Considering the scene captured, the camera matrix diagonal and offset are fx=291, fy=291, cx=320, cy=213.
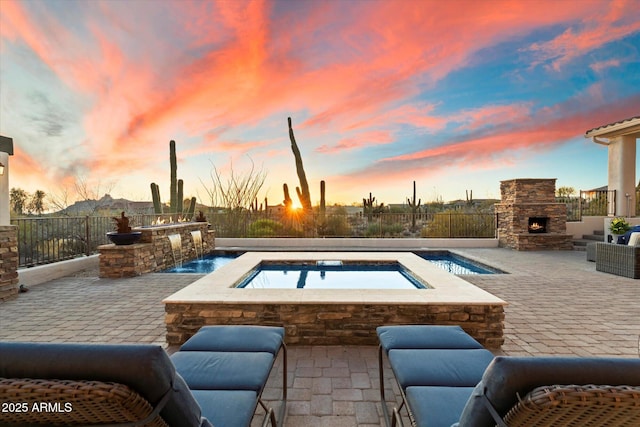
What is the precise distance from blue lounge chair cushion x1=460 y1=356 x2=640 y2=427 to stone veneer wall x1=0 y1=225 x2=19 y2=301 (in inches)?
253

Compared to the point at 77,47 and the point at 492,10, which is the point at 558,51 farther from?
the point at 77,47

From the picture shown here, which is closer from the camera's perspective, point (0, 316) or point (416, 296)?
point (416, 296)

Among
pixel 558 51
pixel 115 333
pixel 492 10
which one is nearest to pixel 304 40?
pixel 492 10

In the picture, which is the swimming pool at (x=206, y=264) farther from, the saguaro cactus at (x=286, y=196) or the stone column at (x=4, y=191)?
the saguaro cactus at (x=286, y=196)

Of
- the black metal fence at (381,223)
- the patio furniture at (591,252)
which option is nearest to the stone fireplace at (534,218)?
the black metal fence at (381,223)

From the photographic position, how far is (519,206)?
948 cm

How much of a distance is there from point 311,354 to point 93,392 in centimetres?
222

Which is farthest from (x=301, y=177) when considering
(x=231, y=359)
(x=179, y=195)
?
(x=231, y=359)

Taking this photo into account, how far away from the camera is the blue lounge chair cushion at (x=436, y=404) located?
1246 mm

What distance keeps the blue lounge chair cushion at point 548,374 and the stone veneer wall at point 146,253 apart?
6.64 metres

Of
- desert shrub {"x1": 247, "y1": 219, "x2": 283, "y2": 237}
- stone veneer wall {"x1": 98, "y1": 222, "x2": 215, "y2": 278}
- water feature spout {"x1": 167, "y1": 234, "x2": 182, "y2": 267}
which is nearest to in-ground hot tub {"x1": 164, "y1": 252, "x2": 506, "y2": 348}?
stone veneer wall {"x1": 98, "y1": 222, "x2": 215, "y2": 278}

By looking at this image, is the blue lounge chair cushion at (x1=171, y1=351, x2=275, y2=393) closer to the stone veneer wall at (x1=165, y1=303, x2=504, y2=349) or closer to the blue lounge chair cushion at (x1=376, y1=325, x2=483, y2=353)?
the blue lounge chair cushion at (x1=376, y1=325, x2=483, y2=353)

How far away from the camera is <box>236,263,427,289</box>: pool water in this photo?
468cm

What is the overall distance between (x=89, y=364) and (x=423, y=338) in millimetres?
1884
